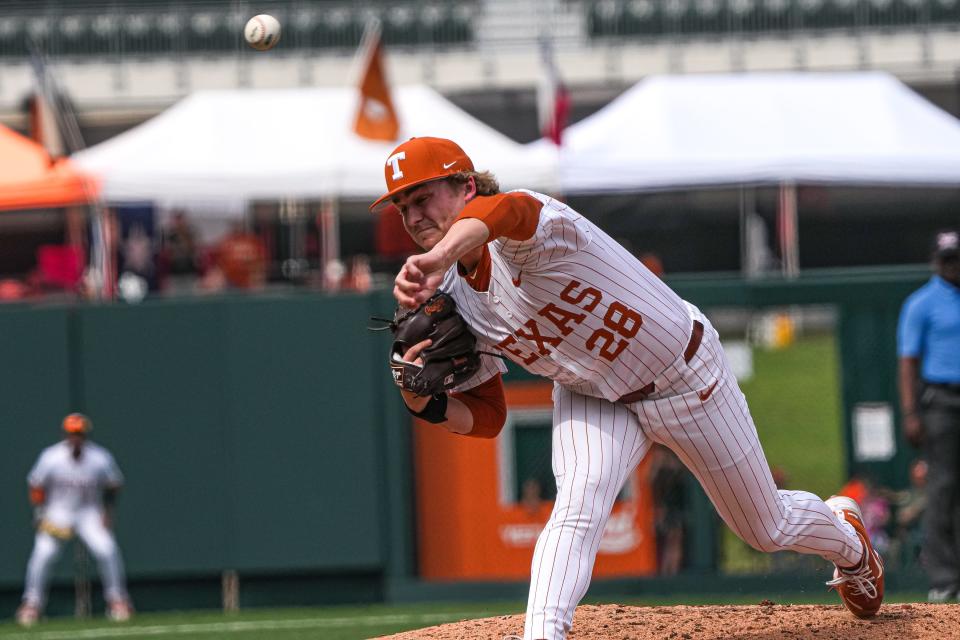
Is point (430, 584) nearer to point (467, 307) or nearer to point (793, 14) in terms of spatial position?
point (467, 307)

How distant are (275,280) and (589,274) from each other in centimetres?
1162

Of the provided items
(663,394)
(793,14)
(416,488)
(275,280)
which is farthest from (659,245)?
(663,394)

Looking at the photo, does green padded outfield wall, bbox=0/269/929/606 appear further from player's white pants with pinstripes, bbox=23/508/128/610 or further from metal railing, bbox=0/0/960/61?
metal railing, bbox=0/0/960/61

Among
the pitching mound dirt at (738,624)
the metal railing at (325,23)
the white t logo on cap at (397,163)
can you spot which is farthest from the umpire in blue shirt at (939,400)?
the metal railing at (325,23)

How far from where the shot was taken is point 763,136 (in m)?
13.5

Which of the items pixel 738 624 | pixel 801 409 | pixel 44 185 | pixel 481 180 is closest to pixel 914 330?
pixel 738 624

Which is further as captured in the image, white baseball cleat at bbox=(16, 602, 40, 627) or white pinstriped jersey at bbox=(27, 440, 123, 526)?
white pinstriped jersey at bbox=(27, 440, 123, 526)

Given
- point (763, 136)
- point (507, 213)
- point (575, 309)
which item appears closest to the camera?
point (507, 213)

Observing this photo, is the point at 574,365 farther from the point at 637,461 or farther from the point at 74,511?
the point at 74,511

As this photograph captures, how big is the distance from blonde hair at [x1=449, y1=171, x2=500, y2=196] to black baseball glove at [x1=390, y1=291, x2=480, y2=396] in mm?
407

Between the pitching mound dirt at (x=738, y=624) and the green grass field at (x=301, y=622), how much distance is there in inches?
109

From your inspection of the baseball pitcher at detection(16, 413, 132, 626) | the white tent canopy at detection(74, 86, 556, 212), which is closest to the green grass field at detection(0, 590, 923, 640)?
the baseball pitcher at detection(16, 413, 132, 626)

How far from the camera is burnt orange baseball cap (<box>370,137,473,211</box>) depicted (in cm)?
405

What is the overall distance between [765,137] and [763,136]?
4 cm
